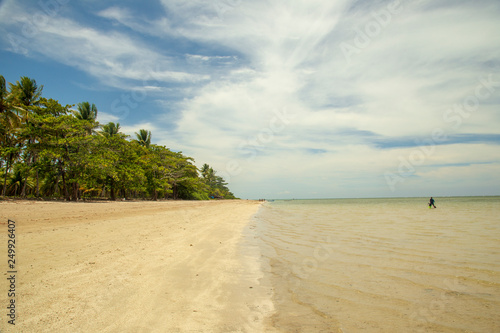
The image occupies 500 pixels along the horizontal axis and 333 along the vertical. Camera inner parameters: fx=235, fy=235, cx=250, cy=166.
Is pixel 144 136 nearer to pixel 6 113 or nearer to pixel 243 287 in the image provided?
pixel 6 113

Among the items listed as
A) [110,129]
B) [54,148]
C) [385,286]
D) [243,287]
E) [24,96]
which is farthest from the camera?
[110,129]

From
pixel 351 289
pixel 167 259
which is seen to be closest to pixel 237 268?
pixel 167 259

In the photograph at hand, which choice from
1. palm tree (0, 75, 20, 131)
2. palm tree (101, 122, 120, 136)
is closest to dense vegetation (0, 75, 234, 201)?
palm tree (0, 75, 20, 131)

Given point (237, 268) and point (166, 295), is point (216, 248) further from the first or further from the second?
point (166, 295)

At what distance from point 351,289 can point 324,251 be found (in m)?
3.16

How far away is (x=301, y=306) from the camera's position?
377 centimetres

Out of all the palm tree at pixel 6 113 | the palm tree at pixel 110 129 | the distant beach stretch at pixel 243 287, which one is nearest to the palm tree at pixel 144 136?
the palm tree at pixel 110 129

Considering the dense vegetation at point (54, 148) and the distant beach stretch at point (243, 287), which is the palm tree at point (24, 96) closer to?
the dense vegetation at point (54, 148)

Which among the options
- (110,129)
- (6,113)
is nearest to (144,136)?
(110,129)

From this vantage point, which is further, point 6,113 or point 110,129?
point 110,129

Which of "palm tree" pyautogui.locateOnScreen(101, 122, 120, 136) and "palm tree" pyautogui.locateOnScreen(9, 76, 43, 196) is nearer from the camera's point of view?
"palm tree" pyautogui.locateOnScreen(9, 76, 43, 196)

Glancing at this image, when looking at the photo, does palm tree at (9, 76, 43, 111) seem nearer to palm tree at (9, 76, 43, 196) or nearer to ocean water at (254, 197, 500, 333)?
palm tree at (9, 76, 43, 196)

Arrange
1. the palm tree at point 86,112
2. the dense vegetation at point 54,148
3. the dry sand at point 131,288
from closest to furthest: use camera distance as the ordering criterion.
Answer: the dry sand at point 131,288 → the dense vegetation at point 54,148 → the palm tree at point 86,112

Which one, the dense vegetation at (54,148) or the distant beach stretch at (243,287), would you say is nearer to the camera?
the distant beach stretch at (243,287)
